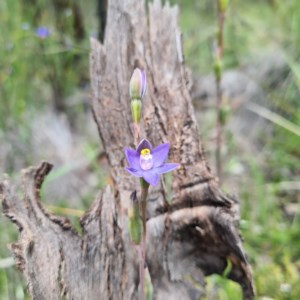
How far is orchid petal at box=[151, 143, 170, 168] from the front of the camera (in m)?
1.13

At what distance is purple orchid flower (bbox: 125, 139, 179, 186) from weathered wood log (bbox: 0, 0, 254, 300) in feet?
1.16

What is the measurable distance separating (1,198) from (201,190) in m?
0.53

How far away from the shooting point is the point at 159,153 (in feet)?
3.73

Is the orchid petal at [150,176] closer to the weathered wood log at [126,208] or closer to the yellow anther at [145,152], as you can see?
the yellow anther at [145,152]

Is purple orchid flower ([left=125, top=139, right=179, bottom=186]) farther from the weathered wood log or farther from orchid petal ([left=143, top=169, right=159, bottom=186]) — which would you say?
the weathered wood log

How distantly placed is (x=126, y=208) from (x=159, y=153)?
0.39 m

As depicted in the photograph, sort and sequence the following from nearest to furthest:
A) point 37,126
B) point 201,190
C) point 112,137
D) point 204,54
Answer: point 201,190 < point 112,137 < point 37,126 < point 204,54

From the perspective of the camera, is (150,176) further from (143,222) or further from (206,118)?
(206,118)

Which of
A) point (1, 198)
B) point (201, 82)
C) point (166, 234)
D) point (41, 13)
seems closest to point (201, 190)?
point (166, 234)

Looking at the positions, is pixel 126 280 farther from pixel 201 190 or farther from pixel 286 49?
pixel 286 49

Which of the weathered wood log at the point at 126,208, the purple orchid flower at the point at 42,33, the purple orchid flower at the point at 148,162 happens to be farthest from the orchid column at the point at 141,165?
the purple orchid flower at the point at 42,33

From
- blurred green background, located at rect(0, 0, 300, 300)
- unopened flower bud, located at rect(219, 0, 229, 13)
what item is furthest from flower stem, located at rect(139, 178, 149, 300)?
unopened flower bud, located at rect(219, 0, 229, 13)

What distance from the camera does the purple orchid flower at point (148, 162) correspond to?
42.6 inches

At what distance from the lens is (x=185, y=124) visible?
155 centimetres
